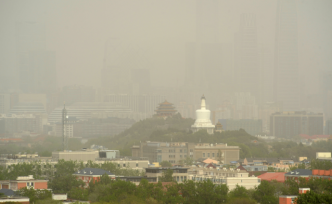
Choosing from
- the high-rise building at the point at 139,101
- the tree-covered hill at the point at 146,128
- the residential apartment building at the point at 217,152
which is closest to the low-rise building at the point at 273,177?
the residential apartment building at the point at 217,152

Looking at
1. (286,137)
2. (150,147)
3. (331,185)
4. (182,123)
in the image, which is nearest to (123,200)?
(331,185)

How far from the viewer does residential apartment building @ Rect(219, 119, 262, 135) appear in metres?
168

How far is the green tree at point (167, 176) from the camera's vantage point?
53281 mm

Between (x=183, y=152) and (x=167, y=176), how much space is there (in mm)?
37179

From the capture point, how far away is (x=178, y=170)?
187ft

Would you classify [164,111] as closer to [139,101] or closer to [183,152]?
[183,152]

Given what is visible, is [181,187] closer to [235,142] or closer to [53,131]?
[235,142]

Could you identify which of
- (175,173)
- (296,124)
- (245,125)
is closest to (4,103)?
(245,125)

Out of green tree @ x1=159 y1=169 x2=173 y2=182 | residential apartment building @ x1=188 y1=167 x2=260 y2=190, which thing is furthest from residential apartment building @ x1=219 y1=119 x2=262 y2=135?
green tree @ x1=159 y1=169 x2=173 y2=182

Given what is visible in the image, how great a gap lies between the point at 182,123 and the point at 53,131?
1959 inches

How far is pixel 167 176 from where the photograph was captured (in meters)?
53.7

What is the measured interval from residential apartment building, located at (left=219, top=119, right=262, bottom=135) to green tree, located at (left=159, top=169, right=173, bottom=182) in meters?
112

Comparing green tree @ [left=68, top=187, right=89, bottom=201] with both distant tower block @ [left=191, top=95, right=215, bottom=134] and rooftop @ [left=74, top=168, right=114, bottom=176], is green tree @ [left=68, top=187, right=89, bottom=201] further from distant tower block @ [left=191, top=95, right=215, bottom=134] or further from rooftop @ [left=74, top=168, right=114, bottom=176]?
distant tower block @ [left=191, top=95, right=215, bottom=134]

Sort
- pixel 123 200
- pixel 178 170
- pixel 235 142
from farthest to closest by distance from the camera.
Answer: pixel 235 142
pixel 178 170
pixel 123 200
